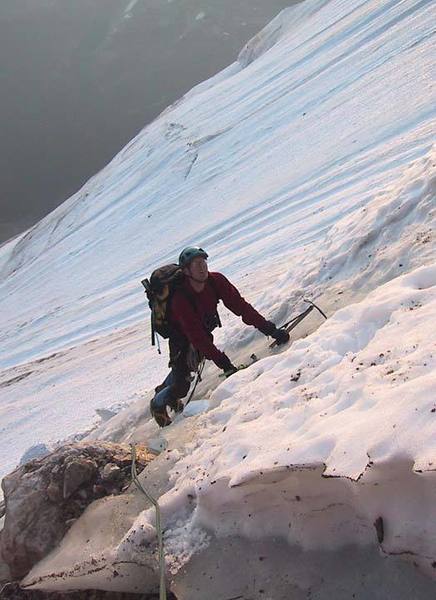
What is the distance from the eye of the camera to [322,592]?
7.29 ft

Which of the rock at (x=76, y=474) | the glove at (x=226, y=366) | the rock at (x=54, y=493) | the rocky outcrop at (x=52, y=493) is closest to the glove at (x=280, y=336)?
the glove at (x=226, y=366)

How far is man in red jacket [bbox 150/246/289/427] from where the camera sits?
3863 mm

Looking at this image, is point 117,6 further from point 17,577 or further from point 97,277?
point 17,577

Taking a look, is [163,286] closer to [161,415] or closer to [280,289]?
[161,415]

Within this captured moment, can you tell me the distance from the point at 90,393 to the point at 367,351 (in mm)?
6450

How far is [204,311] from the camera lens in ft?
13.3

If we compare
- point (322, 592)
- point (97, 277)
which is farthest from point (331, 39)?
point (322, 592)

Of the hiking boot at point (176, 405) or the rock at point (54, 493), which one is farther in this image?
the hiking boot at point (176, 405)

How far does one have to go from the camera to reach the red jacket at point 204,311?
388 centimetres

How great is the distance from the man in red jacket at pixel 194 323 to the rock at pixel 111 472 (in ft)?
2.91

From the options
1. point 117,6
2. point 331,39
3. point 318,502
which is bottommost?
point 318,502

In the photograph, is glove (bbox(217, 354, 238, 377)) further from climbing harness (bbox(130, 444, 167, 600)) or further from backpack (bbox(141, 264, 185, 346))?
climbing harness (bbox(130, 444, 167, 600))

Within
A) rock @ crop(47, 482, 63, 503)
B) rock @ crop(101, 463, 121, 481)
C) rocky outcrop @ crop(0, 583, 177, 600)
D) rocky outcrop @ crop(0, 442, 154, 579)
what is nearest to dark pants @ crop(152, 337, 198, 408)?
rocky outcrop @ crop(0, 442, 154, 579)

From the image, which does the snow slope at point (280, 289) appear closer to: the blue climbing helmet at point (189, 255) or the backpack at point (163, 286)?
the backpack at point (163, 286)
